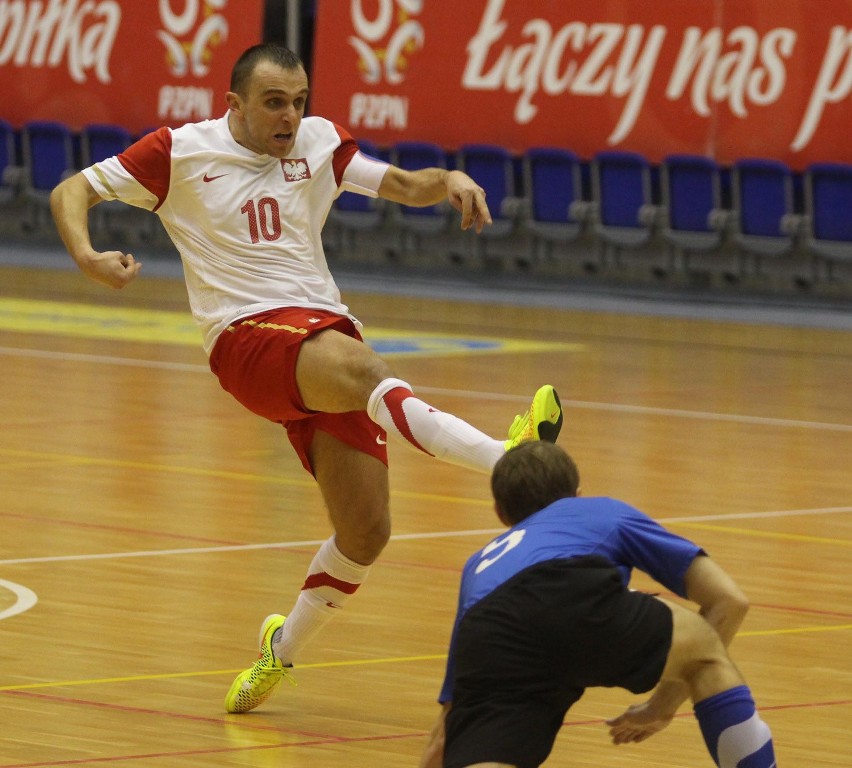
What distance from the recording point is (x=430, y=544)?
8.84 m

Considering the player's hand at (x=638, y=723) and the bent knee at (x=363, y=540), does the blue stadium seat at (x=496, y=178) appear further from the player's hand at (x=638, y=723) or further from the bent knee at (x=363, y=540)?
the player's hand at (x=638, y=723)

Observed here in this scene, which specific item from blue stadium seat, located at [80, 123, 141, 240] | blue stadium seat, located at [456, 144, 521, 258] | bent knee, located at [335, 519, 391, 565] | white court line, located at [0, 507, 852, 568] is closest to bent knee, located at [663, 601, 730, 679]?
bent knee, located at [335, 519, 391, 565]

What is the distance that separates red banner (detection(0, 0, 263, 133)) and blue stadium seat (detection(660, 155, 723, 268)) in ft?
16.9

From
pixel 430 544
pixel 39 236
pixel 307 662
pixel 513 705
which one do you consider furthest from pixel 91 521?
pixel 39 236

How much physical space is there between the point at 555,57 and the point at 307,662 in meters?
13.9

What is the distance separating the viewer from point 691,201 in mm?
18969

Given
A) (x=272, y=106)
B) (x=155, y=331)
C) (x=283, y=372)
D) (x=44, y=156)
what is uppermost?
(x=272, y=106)

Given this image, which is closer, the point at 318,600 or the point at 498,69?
the point at 318,600

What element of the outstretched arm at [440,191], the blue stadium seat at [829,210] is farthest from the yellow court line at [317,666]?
the blue stadium seat at [829,210]

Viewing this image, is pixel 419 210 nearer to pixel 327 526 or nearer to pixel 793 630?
pixel 327 526

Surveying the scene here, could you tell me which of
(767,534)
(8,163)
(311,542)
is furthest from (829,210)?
(311,542)

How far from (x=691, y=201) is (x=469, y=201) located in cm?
1321

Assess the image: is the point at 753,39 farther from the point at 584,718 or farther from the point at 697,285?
the point at 584,718

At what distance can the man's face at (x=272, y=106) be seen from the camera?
20.2 ft
